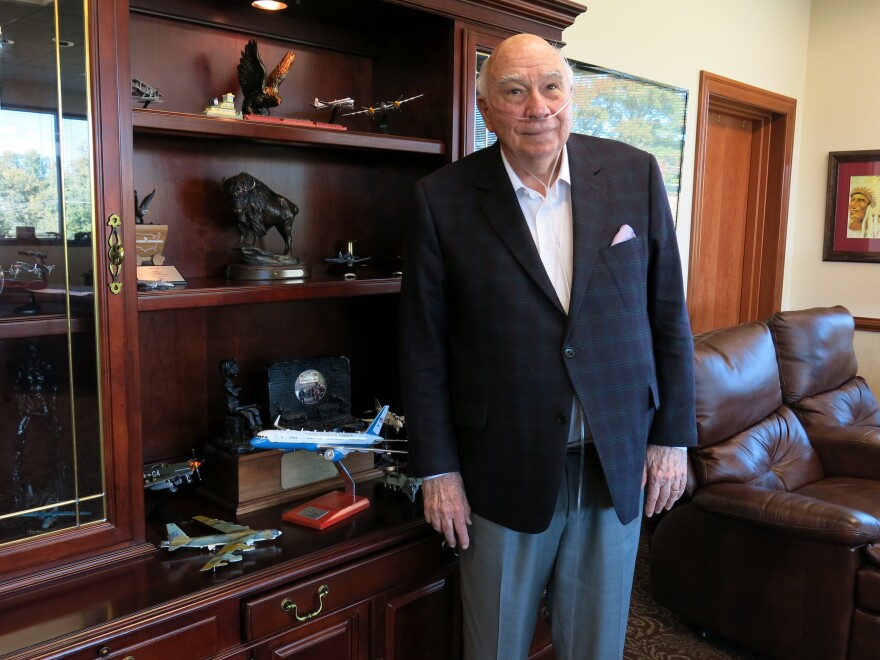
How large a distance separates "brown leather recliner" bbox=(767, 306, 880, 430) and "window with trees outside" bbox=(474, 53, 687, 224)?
2.64 ft

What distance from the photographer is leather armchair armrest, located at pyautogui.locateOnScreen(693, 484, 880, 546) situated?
82.7 inches

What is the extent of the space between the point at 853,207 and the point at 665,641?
309 cm

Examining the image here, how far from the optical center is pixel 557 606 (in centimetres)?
169

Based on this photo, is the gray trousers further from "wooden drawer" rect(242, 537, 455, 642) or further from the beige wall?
the beige wall

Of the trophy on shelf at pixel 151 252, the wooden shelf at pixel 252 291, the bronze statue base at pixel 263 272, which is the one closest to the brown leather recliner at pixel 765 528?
the wooden shelf at pixel 252 291

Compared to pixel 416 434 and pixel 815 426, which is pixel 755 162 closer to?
pixel 815 426

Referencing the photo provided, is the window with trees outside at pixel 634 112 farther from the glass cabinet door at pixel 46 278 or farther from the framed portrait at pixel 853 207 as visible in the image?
the glass cabinet door at pixel 46 278

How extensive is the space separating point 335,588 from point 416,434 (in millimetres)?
397

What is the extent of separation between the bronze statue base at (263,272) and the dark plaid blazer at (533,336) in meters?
0.42

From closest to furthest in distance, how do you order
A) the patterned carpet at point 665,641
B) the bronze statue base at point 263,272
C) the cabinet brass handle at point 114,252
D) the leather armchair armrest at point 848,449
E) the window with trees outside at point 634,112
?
the cabinet brass handle at point 114,252
the bronze statue base at point 263,272
the patterned carpet at point 665,641
the leather armchair armrest at point 848,449
the window with trees outside at point 634,112

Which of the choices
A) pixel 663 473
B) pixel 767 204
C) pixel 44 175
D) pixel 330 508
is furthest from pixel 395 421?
pixel 767 204

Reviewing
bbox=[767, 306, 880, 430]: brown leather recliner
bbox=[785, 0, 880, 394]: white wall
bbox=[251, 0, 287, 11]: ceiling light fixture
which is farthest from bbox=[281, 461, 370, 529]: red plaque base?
bbox=[785, 0, 880, 394]: white wall

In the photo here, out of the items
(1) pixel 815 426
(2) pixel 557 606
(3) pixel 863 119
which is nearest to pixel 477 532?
(2) pixel 557 606

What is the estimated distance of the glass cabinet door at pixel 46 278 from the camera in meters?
1.32
